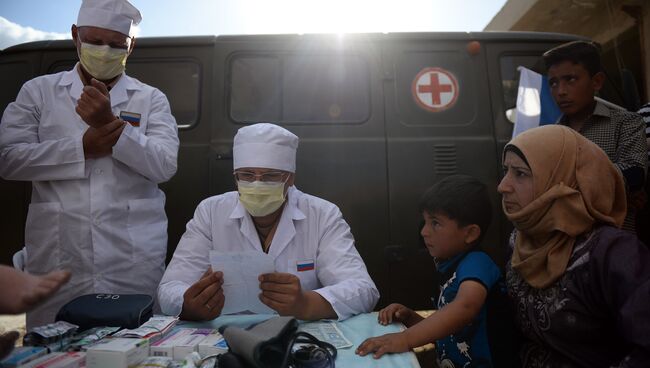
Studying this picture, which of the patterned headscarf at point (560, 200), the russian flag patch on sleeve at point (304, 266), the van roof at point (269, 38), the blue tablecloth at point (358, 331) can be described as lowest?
the blue tablecloth at point (358, 331)

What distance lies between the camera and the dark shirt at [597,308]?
43.9 inches

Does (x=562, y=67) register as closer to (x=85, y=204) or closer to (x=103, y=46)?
(x=103, y=46)

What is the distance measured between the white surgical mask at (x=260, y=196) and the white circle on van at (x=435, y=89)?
5.35 ft

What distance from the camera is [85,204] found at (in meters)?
2.06

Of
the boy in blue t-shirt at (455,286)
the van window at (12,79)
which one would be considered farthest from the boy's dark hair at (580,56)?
the van window at (12,79)

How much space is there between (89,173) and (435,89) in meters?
2.34

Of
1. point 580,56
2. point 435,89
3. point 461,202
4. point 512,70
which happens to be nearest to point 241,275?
point 461,202

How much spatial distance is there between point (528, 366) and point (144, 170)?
1.79 meters

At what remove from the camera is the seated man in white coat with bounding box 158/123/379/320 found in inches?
71.6

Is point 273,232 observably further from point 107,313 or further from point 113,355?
point 113,355

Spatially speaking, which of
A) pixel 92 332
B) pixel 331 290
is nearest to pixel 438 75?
pixel 331 290

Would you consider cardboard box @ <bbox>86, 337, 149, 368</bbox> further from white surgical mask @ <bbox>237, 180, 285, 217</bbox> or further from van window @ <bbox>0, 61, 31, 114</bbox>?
van window @ <bbox>0, 61, 31, 114</bbox>

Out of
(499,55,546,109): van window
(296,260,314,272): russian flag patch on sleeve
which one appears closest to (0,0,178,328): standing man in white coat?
(296,260,314,272): russian flag patch on sleeve

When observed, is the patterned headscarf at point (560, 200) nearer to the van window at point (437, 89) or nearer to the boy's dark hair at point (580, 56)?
the boy's dark hair at point (580, 56)
